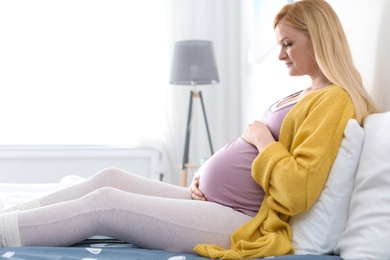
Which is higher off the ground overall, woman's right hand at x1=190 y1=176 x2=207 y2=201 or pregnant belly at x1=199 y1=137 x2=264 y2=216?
pregnant belly at x1=199 y1=137 x2=264 y2=216

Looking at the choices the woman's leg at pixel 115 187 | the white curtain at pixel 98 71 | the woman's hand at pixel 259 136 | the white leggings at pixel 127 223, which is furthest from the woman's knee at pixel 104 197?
the white curtain at pixel 98 71

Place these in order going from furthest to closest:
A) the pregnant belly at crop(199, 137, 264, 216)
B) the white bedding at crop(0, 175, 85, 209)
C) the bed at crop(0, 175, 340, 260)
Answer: the white bedding at crop(0, 175, 85, 209) < the pregnant belly at crop(199, 137, 264, 216) < the bed at crop(0, 175, 340, 260)

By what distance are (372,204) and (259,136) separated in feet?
1.36

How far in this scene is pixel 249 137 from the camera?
1765 millimetres

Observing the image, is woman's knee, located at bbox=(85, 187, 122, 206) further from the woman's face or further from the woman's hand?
the woman's face

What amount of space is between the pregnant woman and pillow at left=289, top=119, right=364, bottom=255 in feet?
0.08

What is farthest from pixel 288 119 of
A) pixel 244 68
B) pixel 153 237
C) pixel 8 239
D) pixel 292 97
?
pixel 244 68

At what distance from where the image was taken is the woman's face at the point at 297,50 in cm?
180

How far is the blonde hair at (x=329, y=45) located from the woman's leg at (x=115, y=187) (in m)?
0.62

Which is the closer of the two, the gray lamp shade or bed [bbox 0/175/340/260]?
bed [bbox 0/175/340/260]

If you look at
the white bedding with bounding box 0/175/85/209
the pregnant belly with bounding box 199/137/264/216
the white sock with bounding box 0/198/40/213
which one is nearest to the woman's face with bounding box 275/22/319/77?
the pregnant belly with bounding box 199/137/264/216

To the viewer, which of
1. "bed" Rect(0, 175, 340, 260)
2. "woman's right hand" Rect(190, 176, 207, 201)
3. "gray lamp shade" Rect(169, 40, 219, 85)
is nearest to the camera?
"bed" Rect(0, 175, 340, 260)

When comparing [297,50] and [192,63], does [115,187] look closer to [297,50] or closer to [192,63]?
[297,50]

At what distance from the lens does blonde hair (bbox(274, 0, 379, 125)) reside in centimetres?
164
